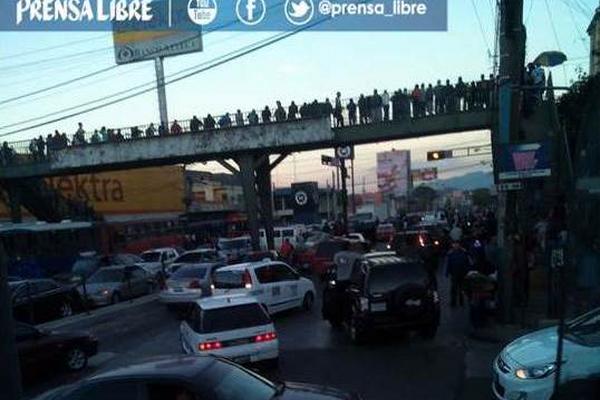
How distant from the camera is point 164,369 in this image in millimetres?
6984

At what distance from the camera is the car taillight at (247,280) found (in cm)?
2060

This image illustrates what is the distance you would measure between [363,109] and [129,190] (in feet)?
130

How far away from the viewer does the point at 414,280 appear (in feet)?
51.7

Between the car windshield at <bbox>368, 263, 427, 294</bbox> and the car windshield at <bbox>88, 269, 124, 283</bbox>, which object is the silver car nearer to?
the car windshield at <bbox>88, 269, 124, 283</bbox>

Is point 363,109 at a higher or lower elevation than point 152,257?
higher

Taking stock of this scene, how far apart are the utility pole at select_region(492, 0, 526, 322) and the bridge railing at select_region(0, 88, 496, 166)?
A: 14179 mm

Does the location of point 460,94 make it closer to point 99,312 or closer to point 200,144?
point 200,144

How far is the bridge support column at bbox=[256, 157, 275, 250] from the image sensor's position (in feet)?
145

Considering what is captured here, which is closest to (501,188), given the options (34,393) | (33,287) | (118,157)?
(34,393)

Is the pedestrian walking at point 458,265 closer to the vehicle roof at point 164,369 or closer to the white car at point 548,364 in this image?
the white car at point 548,364

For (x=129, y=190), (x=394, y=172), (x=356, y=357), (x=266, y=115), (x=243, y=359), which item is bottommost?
(x=356, y=357)

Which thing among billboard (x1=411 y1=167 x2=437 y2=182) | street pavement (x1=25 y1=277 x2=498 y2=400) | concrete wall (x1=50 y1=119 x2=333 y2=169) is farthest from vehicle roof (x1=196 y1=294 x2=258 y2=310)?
billboard (x1=411 y1=167 x2=437 y2=182)

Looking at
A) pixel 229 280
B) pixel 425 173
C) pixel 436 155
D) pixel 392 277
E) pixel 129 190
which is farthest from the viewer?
pixel 425 173

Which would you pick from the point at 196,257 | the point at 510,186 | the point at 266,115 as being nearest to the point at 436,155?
the point at 266,115
